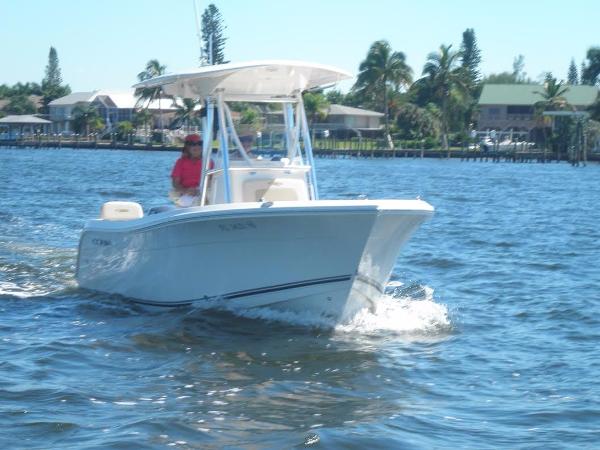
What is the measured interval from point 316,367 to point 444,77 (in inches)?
3326

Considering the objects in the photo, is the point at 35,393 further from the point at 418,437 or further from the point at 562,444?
the point at 562,444

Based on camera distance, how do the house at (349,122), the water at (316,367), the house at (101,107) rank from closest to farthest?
the water at (316,367) → the house at (349,122) → the house at (101,107)

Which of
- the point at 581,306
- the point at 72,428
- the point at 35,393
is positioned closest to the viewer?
the point at 72,428

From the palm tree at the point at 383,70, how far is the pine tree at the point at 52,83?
55.5m

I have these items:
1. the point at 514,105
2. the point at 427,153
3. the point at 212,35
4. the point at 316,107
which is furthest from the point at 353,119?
the point at 212,35

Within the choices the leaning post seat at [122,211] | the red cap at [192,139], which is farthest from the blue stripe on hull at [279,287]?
the red cap at [192,139]

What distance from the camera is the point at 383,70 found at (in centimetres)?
9481

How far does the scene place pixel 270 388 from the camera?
9.16 meters

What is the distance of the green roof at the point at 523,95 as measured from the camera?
99.9m

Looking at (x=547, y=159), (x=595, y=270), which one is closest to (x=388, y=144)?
(x=547, y=159)

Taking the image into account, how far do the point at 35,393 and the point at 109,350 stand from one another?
5.80 ft

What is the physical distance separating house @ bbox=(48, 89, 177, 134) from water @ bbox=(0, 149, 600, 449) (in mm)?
94395

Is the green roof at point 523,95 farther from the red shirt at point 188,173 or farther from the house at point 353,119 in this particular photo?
the red shirt at point 188,173

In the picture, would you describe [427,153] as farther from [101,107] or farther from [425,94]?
[101,107]
